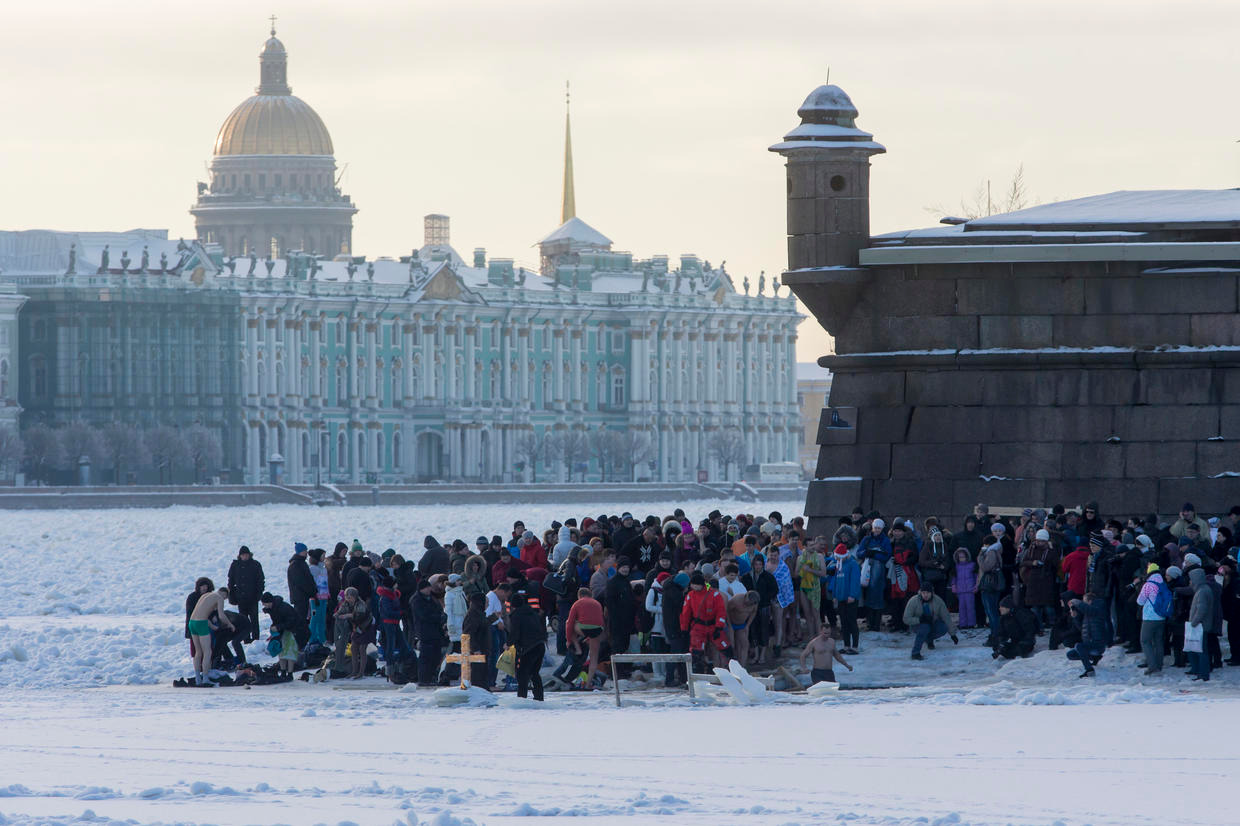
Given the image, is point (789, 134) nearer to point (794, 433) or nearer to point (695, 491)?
point (695, 491)

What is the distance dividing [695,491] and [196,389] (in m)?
18.3

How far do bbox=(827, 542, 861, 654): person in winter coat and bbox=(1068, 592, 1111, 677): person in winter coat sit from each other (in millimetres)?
1689

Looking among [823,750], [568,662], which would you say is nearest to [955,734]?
[823,750]

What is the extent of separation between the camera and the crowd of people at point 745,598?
1720 cm

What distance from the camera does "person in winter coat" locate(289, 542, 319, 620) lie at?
65.1 ft

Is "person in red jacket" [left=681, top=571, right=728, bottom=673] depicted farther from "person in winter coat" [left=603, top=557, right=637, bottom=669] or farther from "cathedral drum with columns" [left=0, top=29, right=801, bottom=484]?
"cathedral drum with columns" [left=0, top=29, right=801, bottom=484]

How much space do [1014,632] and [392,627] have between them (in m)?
4.27

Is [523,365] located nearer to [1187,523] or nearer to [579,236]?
[579,236]

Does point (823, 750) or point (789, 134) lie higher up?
point (789, 134)

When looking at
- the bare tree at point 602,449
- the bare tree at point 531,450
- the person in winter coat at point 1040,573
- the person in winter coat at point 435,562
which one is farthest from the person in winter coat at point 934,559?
the bare tree at point 602,449

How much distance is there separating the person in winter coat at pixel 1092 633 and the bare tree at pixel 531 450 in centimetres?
8818

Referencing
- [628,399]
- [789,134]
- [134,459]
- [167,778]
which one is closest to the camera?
[167,778]

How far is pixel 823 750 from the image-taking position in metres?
14.2

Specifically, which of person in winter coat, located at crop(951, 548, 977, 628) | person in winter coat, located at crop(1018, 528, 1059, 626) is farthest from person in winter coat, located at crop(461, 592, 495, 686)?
person in winter coat, located at crop(1018, 528, 1059, 626)
